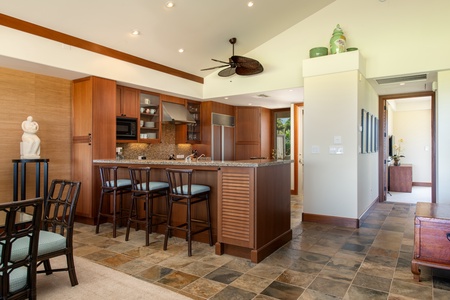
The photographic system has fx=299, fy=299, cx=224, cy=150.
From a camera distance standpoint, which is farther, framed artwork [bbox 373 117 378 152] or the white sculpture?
framed artwork [bbox 373 117 378 152]

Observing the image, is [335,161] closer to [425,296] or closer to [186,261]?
[425,296]

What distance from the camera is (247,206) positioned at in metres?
3.26

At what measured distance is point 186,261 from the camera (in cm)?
327

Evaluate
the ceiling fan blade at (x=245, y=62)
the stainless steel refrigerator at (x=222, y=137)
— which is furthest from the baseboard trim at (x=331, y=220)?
the stainless steel refrigerator at (x=222, y=137)

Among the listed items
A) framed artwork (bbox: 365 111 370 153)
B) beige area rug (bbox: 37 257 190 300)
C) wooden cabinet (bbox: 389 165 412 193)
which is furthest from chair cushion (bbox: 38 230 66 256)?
wooden cabinet (bbox: 389 165 412 193)

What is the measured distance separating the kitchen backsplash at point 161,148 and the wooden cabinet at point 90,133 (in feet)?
3.04

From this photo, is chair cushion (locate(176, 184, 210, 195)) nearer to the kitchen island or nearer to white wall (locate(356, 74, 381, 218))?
the kitchen island

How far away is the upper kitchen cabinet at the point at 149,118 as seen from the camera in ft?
20.3

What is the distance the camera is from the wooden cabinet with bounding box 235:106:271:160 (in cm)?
839

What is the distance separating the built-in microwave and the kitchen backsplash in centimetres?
41

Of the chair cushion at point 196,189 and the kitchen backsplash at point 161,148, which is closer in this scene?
the chair cushion at point 196,189

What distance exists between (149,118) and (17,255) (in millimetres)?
4714

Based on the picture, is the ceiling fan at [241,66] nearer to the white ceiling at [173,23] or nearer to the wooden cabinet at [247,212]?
the white ceiling at [173,23]

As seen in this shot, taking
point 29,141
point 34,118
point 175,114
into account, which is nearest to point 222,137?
point 175,114
